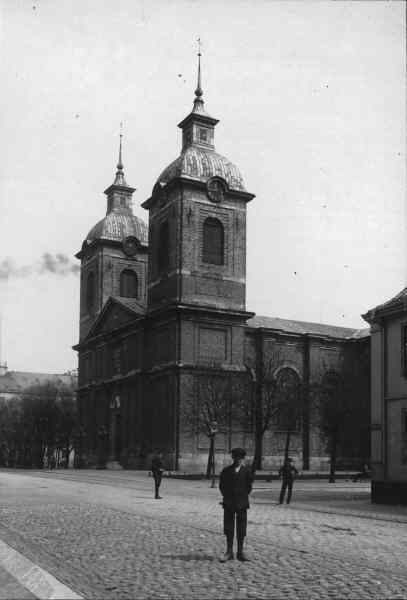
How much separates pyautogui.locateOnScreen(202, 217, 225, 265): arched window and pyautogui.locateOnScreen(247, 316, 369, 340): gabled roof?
847 cm

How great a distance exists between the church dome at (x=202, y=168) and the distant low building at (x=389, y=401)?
100ft

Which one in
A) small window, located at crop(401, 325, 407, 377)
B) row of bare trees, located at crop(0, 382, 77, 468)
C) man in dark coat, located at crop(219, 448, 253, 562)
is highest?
small window, located at crop(401, 325, 407, 377)

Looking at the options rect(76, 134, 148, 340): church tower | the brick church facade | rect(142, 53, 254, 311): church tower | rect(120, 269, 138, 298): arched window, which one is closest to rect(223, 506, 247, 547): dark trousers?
the brick church facade

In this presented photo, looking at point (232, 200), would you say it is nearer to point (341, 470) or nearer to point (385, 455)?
point (341, 470)

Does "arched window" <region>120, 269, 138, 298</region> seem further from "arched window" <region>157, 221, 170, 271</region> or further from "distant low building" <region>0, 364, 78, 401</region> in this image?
"distant low building" <region>0, 364, 78, 401</region>

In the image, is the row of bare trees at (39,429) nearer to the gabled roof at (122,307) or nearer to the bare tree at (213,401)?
the gabled roof at (122,307)

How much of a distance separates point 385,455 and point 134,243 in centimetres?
4686

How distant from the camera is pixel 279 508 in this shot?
22.8m

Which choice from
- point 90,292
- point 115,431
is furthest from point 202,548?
point 90,292

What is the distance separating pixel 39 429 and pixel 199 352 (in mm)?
32273

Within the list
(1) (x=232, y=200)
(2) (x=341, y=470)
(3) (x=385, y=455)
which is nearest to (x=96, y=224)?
(1) (x=232, y=200)

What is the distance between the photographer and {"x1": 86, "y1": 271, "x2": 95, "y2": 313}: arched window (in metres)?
71.9

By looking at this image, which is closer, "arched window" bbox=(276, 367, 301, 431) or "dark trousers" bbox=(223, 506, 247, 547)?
"dark trousers" bbox=(223, 506, 247, 547)

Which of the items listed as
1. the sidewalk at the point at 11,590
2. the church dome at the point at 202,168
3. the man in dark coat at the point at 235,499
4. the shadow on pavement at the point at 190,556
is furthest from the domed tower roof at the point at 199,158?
the sidewalk at the point at 11,590
